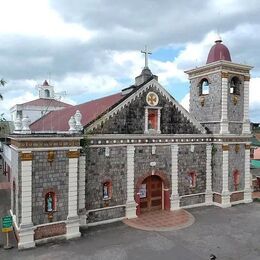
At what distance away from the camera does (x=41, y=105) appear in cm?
4162

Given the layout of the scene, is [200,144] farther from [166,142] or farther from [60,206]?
[60,206]

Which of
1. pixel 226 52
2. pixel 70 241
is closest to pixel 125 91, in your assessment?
pixel 226 52

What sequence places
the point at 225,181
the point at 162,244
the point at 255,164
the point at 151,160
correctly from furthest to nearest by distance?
the point at 255,164, the point at 225,181, the point at 151,160, the point at 162,244

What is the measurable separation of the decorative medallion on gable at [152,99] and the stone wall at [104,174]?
11.3 feet

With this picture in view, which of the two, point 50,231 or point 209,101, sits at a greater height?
point 209,101

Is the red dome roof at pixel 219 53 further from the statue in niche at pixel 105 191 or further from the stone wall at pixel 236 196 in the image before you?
the statue in niche at pixel 105 191

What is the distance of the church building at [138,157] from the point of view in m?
15.8

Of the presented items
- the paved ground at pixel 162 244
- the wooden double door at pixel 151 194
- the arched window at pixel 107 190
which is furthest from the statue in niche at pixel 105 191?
the wooden double door at pixel 151 194

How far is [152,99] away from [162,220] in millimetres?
7656

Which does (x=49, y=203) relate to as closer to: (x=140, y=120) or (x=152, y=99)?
(x=140, y=120)

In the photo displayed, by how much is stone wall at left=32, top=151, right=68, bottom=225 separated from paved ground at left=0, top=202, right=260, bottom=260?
1.52m

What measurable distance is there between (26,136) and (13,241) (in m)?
5.54

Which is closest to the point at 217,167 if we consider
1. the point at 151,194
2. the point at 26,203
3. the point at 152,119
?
the point at 151,194

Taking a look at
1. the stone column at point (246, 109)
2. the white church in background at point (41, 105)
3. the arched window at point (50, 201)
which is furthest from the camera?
the white church in background at point (41, 105)
